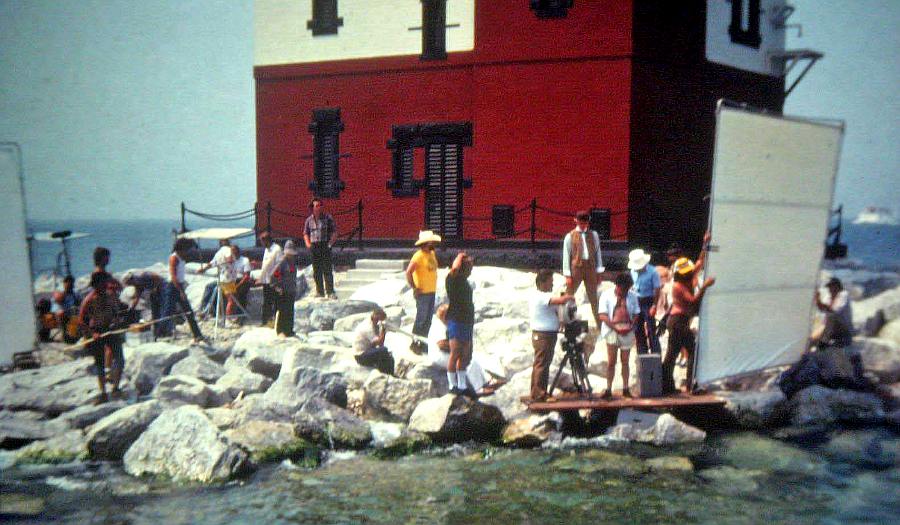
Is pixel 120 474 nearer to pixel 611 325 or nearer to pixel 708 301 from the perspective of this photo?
pixel 611 325

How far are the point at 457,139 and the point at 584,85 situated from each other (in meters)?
2.24

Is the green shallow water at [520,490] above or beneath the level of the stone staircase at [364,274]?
beneath

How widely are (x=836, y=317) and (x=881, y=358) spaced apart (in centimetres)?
73

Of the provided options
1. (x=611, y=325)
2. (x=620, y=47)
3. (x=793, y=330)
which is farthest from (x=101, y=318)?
(x=620, y=47)

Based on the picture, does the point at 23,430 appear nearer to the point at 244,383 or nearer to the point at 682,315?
the point at 244,383

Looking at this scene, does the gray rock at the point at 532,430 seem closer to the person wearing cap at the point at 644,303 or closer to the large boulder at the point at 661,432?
the large boulder at the point at 661,432

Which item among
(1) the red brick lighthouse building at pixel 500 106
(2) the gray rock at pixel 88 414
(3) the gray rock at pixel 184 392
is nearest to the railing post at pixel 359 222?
(1) the red brick lighthouse building at pixel 500 106

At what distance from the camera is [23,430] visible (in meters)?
10.0

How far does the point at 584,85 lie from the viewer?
49.4 feet

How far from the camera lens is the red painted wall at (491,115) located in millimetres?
15008

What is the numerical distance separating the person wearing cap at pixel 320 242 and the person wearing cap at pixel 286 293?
1.19m

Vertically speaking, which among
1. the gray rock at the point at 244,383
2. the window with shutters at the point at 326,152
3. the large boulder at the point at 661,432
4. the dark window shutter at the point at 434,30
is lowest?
the large boulder at the point at 661,432

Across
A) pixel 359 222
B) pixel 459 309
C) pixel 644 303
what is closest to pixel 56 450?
pixel 459 309

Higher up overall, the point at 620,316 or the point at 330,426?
the point at 620,316
